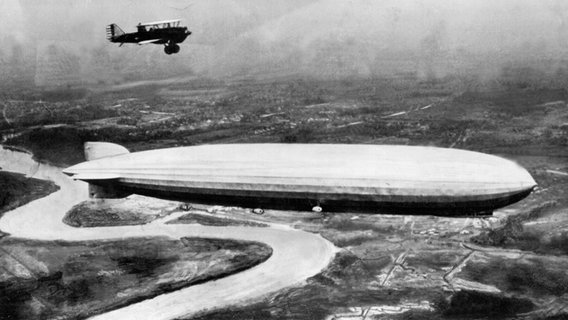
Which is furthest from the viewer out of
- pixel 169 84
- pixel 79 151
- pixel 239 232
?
pixel 169 84

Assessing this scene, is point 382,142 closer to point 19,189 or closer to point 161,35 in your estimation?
point 161,35

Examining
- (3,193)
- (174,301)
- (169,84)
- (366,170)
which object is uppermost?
(169,84)

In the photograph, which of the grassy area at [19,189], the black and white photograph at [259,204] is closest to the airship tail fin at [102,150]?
the black and white photograph at [259,204]

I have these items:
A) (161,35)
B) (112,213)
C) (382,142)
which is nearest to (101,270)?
(112,213)

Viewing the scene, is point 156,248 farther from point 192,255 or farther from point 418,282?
point 418,282

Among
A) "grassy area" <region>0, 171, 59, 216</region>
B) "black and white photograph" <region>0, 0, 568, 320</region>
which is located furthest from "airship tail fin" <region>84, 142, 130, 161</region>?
"grassy area" <region>0, 171, 59, 216</region>

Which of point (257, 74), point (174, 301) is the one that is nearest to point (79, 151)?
point (257, 74)

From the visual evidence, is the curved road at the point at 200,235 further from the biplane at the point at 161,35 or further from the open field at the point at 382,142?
the biplane at the point at 161,35
